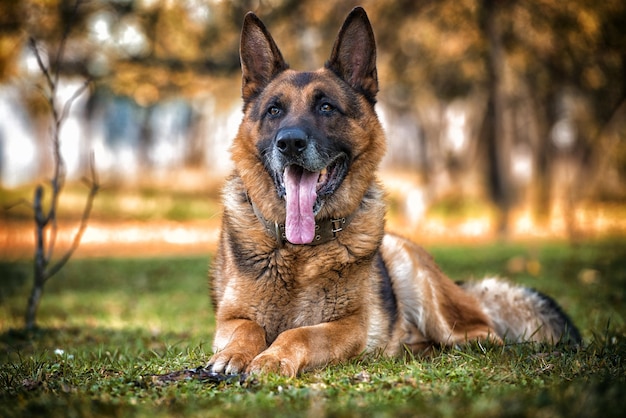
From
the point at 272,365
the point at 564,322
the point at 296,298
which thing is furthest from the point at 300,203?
the point at 564,322

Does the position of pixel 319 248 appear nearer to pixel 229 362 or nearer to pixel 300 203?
pixel 300 203

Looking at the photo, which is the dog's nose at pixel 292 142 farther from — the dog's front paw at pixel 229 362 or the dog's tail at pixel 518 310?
the dog's tail at pixel 518 310

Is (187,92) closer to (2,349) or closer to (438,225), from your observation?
(438,225)

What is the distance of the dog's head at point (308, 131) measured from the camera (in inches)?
178

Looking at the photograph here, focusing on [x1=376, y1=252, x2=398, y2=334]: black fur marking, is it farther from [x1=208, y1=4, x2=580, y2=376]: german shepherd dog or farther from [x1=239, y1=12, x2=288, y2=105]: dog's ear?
[x1=239, y1=12, x2=288, y2=105]: dog's ear

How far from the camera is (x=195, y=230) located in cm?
2020

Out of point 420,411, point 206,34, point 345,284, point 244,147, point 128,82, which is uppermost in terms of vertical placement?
point 206,34

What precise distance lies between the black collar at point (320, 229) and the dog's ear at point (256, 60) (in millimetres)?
1078

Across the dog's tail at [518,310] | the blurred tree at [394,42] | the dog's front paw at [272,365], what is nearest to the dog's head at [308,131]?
the dog's front paw at [272,365]

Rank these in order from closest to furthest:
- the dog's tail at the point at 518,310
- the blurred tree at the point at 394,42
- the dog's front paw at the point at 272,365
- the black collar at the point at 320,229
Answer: the dog's front paw at the point at 272,365 < the black collar at the point at 320,229 < the dog's tail at the point at 518,310 < the blurred tree at the point at 394,42

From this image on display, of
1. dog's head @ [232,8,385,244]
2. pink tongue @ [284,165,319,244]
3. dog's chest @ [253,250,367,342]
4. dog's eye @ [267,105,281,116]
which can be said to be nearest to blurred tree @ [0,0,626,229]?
dog's head @ [232,8,385,244]

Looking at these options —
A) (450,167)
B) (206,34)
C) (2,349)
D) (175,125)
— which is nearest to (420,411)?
(2,349)

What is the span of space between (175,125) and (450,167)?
37.1 metres

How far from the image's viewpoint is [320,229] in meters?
4.65
